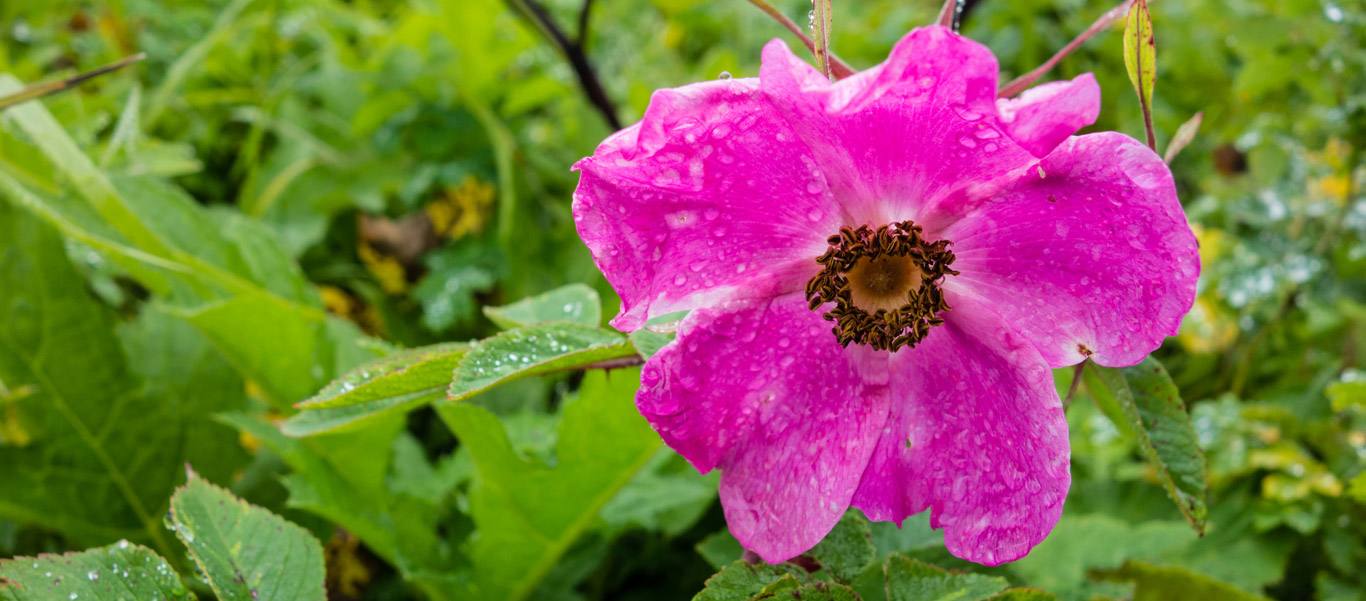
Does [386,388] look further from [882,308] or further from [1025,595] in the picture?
[1025,595]

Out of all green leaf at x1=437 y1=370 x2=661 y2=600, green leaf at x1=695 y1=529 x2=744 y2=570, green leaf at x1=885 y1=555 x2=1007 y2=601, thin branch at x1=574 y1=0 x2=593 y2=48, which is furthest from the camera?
thin branch at x1=574 y1=0 x2=593 y2=48

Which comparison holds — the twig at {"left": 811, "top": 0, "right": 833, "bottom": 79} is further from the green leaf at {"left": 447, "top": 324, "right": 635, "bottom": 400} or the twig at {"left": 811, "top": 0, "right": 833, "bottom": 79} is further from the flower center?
the green leaf at {"left": 447, "top": 324, "right": 635, "bottom": 400}

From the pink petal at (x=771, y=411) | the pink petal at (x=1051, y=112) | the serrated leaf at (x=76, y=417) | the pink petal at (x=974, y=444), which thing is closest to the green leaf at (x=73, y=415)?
the serrated leaf at (x=76, y=417)

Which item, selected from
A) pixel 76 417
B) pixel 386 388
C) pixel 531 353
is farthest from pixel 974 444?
pixel 76 417

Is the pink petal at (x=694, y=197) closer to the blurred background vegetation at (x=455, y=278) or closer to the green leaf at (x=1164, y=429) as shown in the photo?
the blurred background vegetation at (x=455, y=278)

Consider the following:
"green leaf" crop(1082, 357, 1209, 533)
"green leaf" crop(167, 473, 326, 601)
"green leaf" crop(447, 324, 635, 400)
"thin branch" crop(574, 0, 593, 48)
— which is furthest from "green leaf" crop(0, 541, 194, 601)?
"thin branch" crop(574, 0, 593, 48)

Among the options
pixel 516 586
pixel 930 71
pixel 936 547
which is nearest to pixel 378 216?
pixel 516 586
